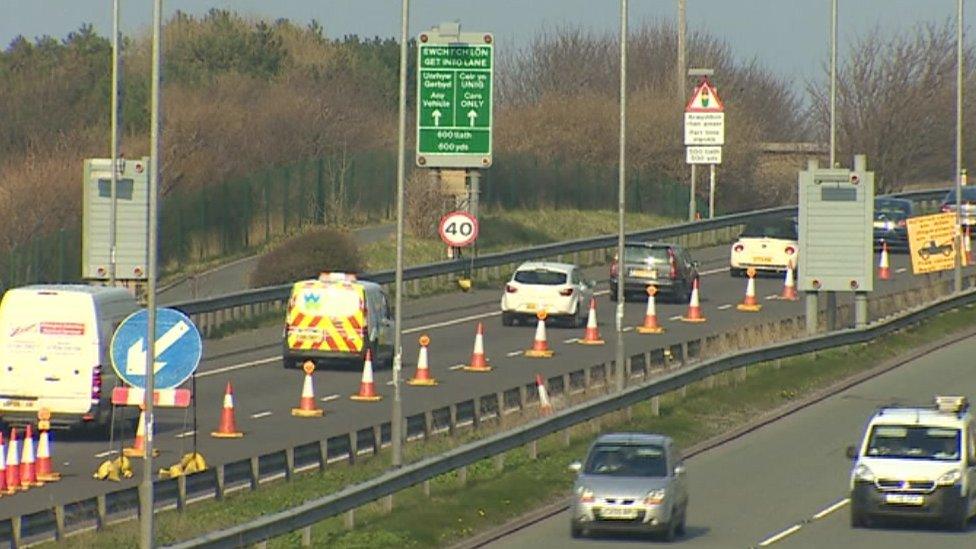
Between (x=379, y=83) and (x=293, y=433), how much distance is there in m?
78.1

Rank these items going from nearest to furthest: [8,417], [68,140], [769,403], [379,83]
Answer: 1. [8,417]
2. [769,403]
3. [68,140]
4. [379,83]

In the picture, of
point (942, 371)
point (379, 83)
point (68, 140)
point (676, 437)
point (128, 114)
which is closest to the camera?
point (676, 437)

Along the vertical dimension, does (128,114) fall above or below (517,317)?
above

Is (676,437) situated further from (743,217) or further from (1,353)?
(743,217)

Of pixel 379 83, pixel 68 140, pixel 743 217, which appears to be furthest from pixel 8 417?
pixel 379 83

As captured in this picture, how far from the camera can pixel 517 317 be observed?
48.1 metres

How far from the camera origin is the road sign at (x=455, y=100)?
55.9 m

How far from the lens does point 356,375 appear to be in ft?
133

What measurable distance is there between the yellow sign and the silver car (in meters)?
29.9

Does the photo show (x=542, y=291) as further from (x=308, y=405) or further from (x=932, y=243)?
(x=308, y=405)

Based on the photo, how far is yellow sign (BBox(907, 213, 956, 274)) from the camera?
54.8m

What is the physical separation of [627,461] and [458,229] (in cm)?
2768

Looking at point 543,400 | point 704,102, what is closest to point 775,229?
point 704,102

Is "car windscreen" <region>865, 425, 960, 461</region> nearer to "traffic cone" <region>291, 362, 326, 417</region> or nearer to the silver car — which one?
the silver car
